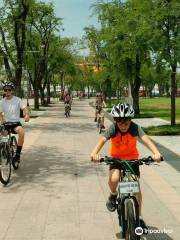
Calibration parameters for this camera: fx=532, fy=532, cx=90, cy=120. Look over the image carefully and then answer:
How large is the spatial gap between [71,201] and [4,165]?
6.72ft

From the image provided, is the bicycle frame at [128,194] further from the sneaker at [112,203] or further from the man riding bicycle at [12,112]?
the man riding bicycle at [12,112]

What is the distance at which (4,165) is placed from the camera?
9.93 m

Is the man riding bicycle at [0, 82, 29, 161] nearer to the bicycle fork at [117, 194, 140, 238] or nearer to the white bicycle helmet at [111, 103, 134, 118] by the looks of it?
the white bicycle helmet at [111, 103, 134, 118]

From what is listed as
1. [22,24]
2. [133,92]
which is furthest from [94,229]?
[133,92]

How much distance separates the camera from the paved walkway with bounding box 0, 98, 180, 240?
668 cm

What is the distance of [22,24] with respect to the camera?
2980 centimetres

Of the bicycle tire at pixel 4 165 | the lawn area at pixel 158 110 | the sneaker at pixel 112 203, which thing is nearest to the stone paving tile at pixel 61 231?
the sneaker at pixel 112 203

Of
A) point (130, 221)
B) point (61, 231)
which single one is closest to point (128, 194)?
point (130, 221)

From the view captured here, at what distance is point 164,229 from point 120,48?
20.7 m

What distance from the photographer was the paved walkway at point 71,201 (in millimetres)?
6680

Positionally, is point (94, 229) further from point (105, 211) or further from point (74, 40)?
point (74, 40)

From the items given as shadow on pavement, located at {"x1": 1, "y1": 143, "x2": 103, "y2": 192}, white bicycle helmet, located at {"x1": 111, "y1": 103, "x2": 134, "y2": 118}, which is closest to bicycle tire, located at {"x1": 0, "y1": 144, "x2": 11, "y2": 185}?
shadow on pavement, located at {"x1": 1, "y1": 143, "x2": 103, "y2": 192}

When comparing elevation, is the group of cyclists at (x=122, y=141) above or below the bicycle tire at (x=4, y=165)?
above

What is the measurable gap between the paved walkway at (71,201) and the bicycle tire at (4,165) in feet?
0.67
